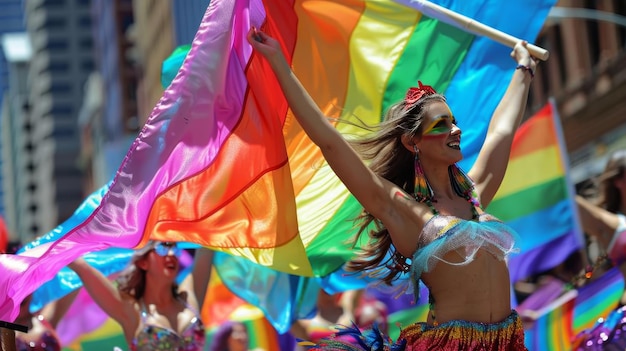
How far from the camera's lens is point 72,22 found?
16925 cm

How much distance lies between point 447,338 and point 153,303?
3.03 m

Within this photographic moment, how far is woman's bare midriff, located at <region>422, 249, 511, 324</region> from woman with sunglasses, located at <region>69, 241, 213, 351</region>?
271 cm

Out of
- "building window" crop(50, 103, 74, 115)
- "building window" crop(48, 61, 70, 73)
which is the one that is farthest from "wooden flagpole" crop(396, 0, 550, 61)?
"building window" crop(50, 103, 74, 115)

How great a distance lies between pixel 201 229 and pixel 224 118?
1.78 ft

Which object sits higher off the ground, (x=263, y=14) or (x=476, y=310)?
(x=263, y=14)

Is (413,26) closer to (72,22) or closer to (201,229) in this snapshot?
(201,229)

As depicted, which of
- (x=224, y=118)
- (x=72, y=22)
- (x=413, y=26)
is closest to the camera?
(x=224, y=118)

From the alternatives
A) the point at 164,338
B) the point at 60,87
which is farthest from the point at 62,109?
the point at 164,338

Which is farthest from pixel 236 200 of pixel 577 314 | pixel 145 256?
pixel 577 314

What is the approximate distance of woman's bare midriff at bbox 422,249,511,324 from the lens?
534 centimetres

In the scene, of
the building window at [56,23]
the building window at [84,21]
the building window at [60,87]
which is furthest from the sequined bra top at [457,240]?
the building window at [84,21]

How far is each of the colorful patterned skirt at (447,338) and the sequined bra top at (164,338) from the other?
2.40 m

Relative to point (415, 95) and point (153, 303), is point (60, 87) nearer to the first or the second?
point (153, 303)

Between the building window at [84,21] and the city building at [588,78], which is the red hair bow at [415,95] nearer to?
the city building at [588,78]
